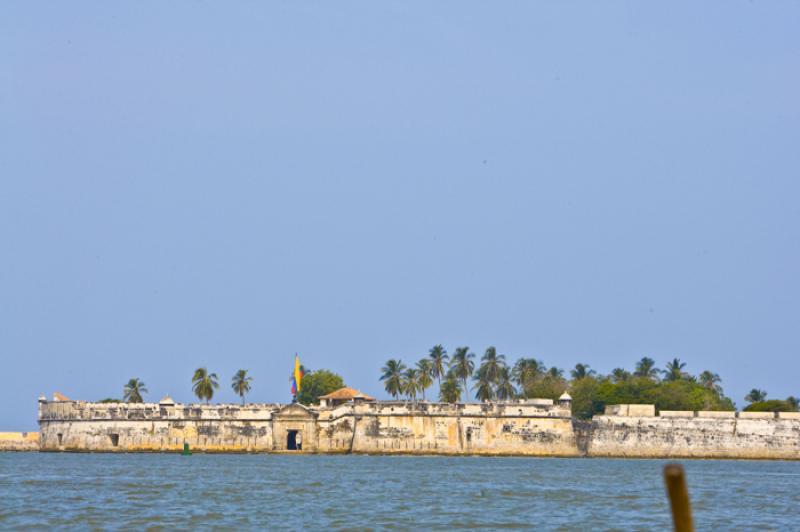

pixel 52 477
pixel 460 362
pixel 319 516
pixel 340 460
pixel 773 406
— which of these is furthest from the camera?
pixel 460 362

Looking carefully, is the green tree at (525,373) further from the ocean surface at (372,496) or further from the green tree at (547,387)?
the ocean surface at (372,496)

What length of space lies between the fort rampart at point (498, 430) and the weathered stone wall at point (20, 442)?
10.3 meters

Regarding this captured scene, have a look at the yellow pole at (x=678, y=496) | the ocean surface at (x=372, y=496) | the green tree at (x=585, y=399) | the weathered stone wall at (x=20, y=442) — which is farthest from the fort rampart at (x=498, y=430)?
the yellow pole at (x=678, y=496)

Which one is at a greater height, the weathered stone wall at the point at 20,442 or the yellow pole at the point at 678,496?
the weathered stone wall at the point at 20,442

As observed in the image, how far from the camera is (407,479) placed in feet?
149

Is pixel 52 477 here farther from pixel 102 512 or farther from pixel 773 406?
pixel 773 406

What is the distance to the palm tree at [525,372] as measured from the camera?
95000 millimetres

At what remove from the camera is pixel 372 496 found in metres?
35.9

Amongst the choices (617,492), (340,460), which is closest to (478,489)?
(617,492)

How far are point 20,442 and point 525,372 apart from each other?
3827 cm

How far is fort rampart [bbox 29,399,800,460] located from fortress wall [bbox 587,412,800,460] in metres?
0.06

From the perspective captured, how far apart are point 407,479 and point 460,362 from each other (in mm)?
44798

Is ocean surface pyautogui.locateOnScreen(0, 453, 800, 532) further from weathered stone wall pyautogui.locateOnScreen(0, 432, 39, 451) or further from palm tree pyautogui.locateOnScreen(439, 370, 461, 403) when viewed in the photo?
palm tree pyautogui.locateOnScreen(439, 370, 461, 403)

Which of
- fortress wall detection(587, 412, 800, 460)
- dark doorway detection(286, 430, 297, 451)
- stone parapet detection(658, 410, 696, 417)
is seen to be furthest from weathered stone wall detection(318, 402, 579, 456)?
stone parapet detection(658, 410, 696, 417)
